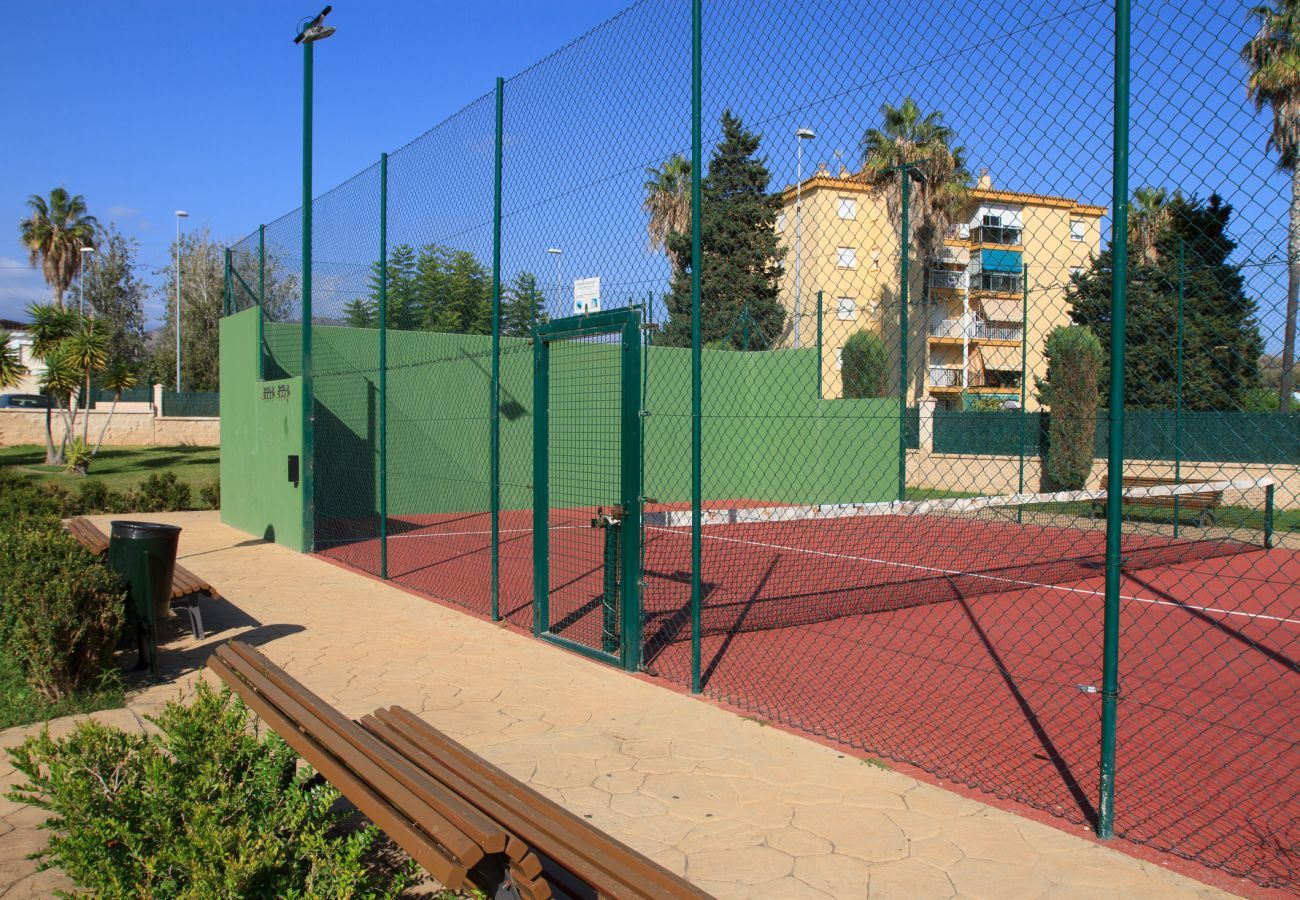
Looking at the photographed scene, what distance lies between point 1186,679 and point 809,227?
4.19 meters

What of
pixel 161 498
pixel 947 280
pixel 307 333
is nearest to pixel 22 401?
pixel 161 498

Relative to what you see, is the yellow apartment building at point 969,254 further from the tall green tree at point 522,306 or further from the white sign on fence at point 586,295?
the tall green tree at point 522,306

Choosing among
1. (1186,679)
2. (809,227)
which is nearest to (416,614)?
(809,227)

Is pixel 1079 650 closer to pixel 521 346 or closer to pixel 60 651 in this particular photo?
pixel 521 346

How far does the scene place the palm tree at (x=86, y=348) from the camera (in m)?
25.4

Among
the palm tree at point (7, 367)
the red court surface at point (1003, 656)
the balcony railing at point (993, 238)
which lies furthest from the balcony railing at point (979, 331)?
the palm tree at point (7, 367)

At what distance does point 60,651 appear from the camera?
523 cm

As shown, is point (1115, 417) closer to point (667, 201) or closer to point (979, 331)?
point (667, 201)

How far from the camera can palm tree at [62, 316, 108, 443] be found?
83.2ft

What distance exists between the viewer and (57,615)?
5137 millimetres

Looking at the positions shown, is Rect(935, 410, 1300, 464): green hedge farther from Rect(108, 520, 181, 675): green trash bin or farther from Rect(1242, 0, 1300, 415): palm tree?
Rect(108, 520, 181, 675): green trash bin

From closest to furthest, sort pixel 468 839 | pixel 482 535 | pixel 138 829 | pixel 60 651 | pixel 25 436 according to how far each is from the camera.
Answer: pixel 468 839
pixel 138 829
pixel 60 651
pixel 482 535
pixel 25 436

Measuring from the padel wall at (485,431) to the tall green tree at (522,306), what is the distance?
3.36 metres

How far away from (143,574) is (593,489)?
3.16m
